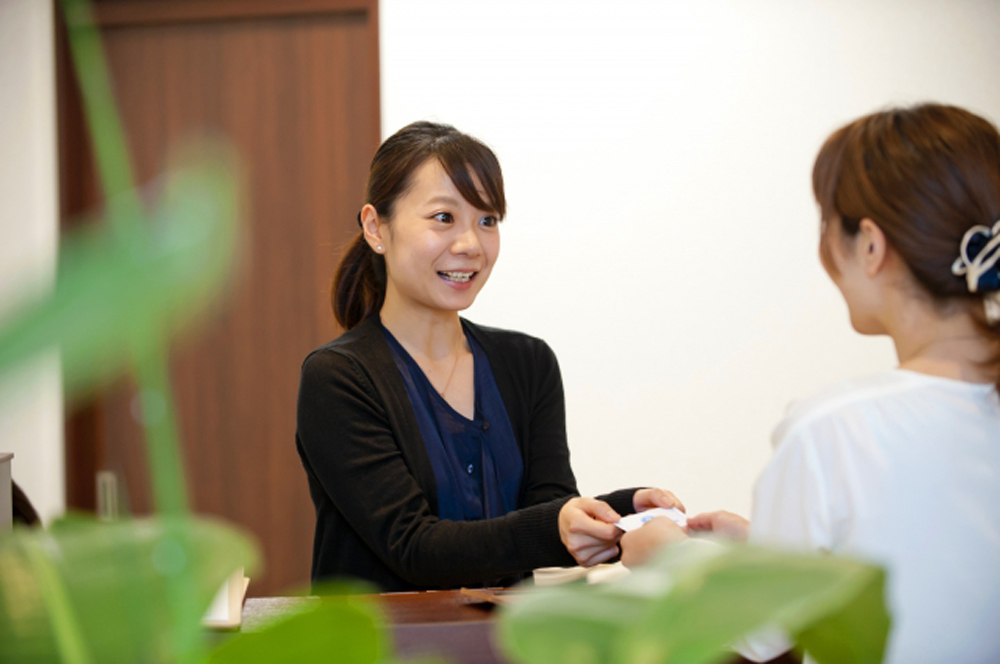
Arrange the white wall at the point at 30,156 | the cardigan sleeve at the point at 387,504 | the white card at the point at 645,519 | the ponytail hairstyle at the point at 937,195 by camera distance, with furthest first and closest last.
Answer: the white wall at the point at 30,156 < the cardigan sleeve at the point at 387,504 < the white card at the point at 645,519 < the ponytail hairstyle at the point at 937,195

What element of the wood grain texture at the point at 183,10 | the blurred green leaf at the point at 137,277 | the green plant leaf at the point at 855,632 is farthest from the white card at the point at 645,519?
the wood grain texture at the point at 183,10

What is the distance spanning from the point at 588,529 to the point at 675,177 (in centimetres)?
209

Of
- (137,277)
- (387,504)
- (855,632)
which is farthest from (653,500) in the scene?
(137,277)

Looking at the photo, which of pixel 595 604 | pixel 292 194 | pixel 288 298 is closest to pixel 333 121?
pixel 292 194

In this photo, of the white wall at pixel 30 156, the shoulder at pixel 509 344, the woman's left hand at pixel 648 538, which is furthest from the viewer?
the white wall at pixel 30 156

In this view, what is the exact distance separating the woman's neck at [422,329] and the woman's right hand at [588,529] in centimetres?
51

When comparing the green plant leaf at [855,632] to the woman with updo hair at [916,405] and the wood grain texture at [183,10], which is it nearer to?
the woman with updo hair at [916,405]

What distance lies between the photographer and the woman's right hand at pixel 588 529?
4.53 feet

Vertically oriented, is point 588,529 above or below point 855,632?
below

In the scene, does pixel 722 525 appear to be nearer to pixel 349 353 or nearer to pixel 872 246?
pixel 872 246

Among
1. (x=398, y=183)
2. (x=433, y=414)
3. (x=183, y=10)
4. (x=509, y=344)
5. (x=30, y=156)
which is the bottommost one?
(x=433, y=414)

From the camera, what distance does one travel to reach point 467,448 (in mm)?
1702

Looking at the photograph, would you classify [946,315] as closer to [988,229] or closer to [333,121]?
[988,229]

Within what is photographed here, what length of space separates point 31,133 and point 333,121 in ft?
3.47
